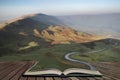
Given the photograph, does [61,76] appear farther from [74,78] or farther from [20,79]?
[20,79]

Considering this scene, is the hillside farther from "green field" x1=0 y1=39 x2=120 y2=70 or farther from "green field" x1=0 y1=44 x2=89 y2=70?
"green field" x1=0 y1=44 x2=89 y2=70

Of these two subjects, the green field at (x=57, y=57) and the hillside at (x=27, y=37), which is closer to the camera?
the green field at (x=57, y=57)

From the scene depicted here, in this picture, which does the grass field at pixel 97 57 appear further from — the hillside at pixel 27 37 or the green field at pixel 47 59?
the hillside at pixel 27 37

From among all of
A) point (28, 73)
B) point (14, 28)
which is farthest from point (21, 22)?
point (28, 73)

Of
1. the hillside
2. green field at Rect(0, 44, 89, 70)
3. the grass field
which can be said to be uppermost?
the hillside

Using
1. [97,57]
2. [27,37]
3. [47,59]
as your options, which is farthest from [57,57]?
[27,37]

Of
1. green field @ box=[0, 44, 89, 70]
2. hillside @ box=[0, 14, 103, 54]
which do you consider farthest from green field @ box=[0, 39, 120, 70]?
hillside @ box=[0, 14, 103, 54]

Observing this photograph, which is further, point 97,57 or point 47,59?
point 97,57

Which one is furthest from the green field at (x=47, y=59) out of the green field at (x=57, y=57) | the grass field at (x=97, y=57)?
the grass field at (x=97, y=57)

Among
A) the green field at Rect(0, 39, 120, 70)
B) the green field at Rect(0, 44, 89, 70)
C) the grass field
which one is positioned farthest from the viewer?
the grass field

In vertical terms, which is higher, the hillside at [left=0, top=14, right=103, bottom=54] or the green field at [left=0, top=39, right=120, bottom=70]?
the hillside at [left=0, top=14, right=103, bottom=54]

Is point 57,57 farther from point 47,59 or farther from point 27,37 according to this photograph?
point 27,37

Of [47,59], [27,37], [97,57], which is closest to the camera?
[47,59]
